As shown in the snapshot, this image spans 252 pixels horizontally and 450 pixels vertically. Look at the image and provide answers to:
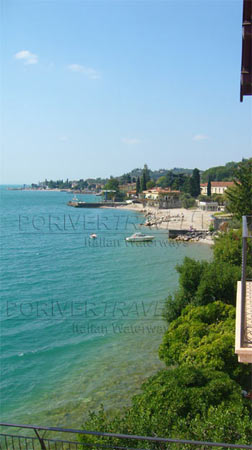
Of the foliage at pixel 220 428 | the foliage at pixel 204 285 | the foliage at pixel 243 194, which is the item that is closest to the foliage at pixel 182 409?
the foliage at pixel 220 428

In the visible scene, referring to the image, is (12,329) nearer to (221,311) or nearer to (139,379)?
(139,379)

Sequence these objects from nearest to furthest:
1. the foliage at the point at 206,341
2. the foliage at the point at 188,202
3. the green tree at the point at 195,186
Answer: the foliage at the point at 206,341 → the foliage at the point at 188,202 → the green tree at the point at 195,186

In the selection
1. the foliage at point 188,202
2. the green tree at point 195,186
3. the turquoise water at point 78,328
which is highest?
the green tree at point 195,186

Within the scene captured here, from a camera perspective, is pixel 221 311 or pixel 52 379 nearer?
pixel 221 311

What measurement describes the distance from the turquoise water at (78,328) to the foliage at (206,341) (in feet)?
6.99

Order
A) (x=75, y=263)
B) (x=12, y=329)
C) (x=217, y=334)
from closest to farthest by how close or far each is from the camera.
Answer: (x=217, y=334), (x=12, y=329), (x=75, y=263)

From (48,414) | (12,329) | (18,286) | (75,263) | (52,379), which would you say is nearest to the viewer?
(48,414)

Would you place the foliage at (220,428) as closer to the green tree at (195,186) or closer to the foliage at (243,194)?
the foliage at (243,194)

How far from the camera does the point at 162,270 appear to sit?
30.5 metres

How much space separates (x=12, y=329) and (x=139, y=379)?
858 centimetres

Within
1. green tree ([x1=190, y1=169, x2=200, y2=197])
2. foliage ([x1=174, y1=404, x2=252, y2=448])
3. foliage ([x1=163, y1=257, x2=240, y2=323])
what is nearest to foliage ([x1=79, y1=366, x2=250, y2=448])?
foliage ([x1=174, y1=404, x2=252, y2=448])

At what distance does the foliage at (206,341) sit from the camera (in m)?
9.82

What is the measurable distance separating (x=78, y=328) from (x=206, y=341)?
9.62m

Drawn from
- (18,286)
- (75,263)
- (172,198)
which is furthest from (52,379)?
(172,198)
